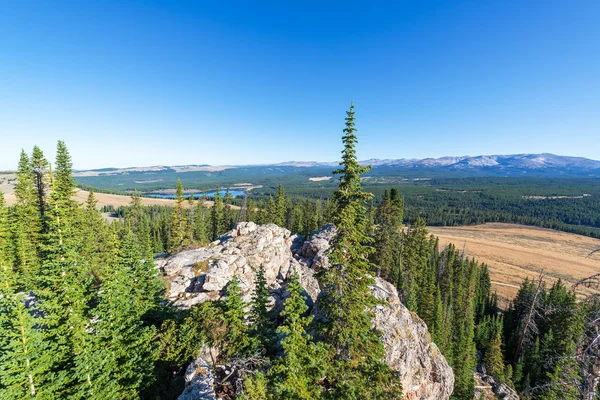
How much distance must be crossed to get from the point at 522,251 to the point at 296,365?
144 m

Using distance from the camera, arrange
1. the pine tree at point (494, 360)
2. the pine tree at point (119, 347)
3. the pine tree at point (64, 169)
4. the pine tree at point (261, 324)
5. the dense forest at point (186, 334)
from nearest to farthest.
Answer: the dense forest at point (186, 334) < the pine tree at point (119, 347) < the pine tree at point (261, 324) < the pine tree at point (64, 169) < the pine tree at point (494, 360)

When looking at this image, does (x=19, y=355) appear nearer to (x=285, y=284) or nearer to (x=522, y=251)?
(x=285, y=284)

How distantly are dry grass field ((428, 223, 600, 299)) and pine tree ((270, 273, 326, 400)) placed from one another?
79.5 meters

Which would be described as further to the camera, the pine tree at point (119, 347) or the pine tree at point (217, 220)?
the pine tree at point (217, 220)

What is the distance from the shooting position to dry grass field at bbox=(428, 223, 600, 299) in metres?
91.1

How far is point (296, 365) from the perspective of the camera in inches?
554

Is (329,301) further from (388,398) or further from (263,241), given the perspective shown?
(263,241)

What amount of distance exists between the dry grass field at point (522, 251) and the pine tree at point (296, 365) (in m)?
79.5

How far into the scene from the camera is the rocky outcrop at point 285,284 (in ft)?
74.9

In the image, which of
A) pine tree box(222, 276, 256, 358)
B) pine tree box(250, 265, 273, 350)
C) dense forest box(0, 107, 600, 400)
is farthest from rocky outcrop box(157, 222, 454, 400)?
pine tree box(222, 276, 256, 358)

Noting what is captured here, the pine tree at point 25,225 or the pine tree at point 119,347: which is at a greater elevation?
the pine tree at point 25,225

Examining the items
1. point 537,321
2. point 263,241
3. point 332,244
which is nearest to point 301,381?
point 332,244

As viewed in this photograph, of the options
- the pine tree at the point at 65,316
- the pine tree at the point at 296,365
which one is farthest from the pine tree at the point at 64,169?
the pine tree at the point at 296,365

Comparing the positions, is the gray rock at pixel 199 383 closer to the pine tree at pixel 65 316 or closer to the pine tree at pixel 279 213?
the pine tree at pixel 65 316
